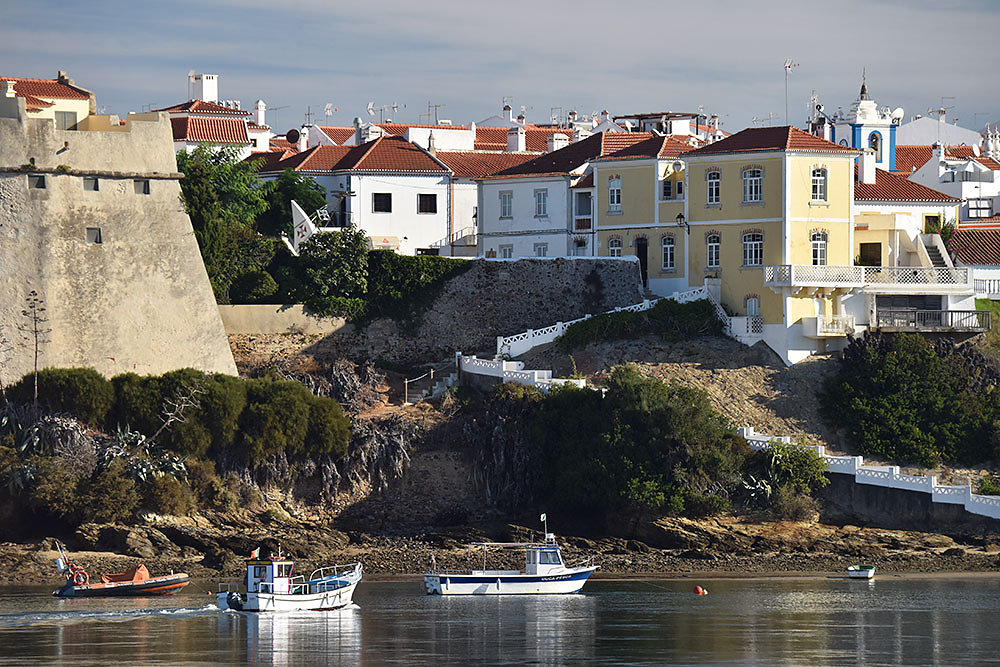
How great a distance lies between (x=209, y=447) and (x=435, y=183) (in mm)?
22148

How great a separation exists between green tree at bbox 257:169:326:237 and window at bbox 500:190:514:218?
6.89 m

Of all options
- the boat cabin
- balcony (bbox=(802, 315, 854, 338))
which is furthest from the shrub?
balcony (bbox=(802, 315, 854, 338))

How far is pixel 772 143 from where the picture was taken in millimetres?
66875

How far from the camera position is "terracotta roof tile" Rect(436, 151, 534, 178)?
8044 centimetres

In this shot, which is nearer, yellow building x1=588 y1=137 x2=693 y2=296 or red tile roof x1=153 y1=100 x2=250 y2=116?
yellow building x1=588 y1=137 x2=693 y2=296

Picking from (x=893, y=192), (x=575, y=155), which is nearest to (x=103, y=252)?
(x=575, y=155)

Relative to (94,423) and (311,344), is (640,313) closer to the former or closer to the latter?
(311,344)

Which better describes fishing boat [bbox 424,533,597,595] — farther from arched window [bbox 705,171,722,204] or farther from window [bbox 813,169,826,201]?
window [bbox 813,169,826,201]

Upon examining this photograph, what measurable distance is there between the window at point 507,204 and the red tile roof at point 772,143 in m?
10.0

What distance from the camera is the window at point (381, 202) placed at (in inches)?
3086

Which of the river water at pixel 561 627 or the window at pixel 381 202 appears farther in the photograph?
the window at pixel 381 202

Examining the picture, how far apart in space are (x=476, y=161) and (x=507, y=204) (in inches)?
251

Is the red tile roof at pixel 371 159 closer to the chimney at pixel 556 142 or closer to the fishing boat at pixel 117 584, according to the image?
the chimney at pixel 556 142

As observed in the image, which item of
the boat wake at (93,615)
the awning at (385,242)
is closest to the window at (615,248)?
the awning at (385,242)
